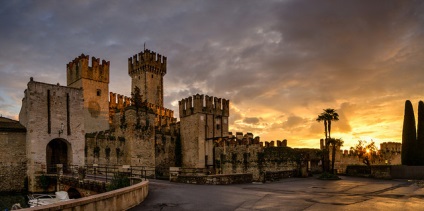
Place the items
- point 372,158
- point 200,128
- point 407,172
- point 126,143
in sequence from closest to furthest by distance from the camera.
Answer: point 126,143
point 407,172
point 200,128
point 372,158

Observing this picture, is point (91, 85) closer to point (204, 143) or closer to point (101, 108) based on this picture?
point (101, 108)

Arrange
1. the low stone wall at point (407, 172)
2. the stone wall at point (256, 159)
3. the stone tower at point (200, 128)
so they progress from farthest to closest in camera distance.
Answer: the stone tower at point (200, 128) < the stone wall at point (256, 159) < the low stone wall at point (407, 172)

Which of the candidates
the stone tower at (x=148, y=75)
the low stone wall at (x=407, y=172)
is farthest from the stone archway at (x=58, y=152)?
the low stone wall at (x=407, y=172)

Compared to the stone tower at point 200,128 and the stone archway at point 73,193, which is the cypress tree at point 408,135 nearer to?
the stone tower at point 200,128

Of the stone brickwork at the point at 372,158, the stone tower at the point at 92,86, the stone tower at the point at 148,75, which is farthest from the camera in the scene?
the stone tower at the point at 148,75

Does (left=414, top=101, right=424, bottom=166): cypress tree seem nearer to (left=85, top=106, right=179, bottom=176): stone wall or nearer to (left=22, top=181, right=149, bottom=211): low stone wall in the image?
(left=85, top=106, right=179, bottom=176): stone wall

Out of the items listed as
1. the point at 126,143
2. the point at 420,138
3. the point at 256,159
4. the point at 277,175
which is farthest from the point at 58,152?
the point at 420,138

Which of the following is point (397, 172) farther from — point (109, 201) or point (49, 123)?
point (49, 123)

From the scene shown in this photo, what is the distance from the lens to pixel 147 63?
60.7 metres

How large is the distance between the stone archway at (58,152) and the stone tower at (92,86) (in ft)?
43.3

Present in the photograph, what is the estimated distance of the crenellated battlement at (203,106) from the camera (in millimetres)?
41463

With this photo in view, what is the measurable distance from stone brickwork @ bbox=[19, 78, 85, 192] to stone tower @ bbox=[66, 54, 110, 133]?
46.6ft

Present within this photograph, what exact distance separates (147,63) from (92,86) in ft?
51.1

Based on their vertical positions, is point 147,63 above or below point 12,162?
above
